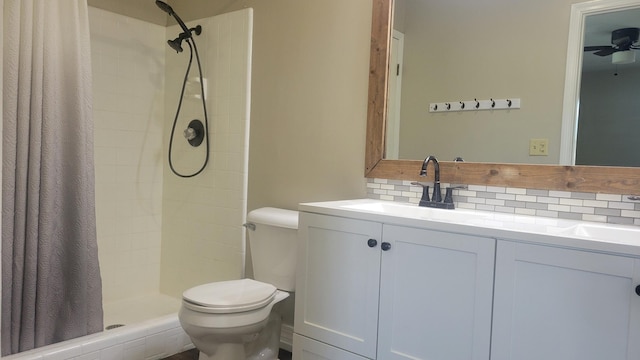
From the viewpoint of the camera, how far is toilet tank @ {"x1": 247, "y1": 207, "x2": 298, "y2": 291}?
2162 millimetres

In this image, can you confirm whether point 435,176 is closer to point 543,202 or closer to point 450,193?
point 450,193

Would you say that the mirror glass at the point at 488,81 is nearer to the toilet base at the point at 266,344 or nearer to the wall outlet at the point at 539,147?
the wall outlet at the point at 539,147

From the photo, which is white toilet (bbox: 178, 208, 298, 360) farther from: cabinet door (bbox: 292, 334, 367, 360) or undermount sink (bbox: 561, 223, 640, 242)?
undermount sink (bbox: 561, 223, 640, 242)

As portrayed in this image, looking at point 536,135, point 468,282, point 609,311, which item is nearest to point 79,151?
point 468,282

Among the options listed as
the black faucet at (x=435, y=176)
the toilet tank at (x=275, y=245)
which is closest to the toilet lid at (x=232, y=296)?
the toilet tank at (x=275, y=245)

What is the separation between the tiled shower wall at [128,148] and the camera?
2857 mm

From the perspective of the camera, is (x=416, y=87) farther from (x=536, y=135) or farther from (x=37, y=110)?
(x=37, y=110)

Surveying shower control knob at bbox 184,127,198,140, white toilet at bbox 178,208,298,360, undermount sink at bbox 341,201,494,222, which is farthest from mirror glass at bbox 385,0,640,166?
shower control knob at bbox 184,127,198,140

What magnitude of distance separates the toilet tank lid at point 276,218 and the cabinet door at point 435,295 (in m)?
0.67

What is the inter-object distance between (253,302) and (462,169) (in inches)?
41.8

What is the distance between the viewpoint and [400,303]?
1.55 meters

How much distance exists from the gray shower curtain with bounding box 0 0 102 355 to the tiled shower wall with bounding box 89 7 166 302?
2.78ft

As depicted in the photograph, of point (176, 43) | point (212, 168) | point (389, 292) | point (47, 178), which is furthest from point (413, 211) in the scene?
point (176, 43)

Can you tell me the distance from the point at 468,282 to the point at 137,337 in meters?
1.68
